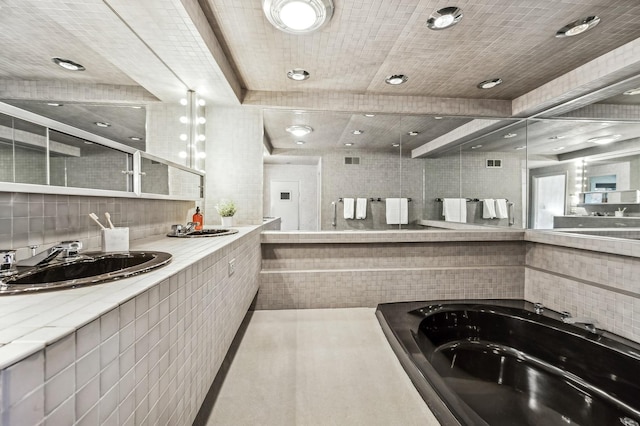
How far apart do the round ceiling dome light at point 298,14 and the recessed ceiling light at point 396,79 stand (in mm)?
1006

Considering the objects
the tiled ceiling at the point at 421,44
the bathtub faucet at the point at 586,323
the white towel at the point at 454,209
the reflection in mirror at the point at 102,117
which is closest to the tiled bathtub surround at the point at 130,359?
the reflection in mirror at the point at 102,117

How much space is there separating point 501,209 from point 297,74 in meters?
2.75

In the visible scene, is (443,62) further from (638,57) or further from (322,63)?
(638,57)

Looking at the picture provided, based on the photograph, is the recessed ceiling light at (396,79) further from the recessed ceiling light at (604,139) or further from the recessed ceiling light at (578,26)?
the recessed ceiling light at (604,139)

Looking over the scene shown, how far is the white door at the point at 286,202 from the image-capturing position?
304 cm

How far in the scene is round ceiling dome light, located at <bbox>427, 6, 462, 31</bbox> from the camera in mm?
1729

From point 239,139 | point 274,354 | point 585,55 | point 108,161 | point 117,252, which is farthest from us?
point 239,139

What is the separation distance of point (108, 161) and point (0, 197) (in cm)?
49

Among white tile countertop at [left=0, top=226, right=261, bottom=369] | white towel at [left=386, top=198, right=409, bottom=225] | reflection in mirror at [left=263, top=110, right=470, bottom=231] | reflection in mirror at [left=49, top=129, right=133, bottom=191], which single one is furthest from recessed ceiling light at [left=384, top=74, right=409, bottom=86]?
white tile countertop at [left=0, top=226, right=261, bottom=369]

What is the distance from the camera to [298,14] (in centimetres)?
A: 172

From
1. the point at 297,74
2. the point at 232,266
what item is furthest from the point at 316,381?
the point at 297,74

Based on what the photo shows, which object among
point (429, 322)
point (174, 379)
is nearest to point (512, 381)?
point (429, 322)

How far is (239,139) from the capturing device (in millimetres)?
2889

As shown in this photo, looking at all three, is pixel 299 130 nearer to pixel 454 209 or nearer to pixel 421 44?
pixel 421 44
